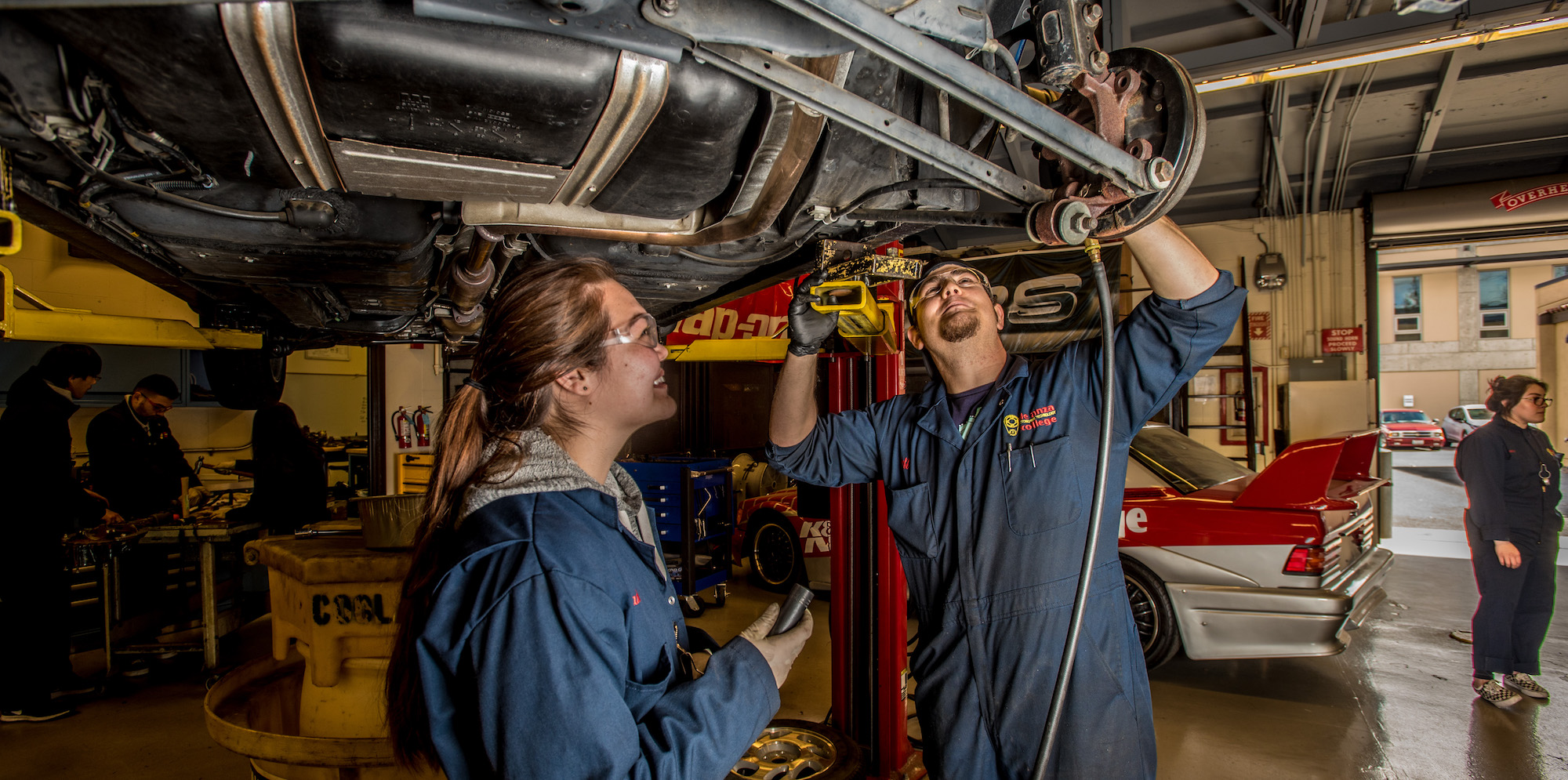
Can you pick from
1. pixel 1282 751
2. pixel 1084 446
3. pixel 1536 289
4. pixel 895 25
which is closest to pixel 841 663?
pixel 1084 446

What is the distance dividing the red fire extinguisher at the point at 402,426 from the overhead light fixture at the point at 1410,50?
5.86 metres

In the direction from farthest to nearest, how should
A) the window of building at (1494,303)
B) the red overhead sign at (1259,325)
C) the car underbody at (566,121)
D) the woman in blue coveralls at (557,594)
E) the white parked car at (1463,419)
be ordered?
the window of building at (1494,303), the white parked car at (1463,419), the red overhead sign at (1259,325), the car underbody at (566,121), the woman in blue coveralls at (557,594)

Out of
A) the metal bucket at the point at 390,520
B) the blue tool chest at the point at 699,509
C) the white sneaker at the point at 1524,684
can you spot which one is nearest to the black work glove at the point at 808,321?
the metal bucket at the point at 390,520

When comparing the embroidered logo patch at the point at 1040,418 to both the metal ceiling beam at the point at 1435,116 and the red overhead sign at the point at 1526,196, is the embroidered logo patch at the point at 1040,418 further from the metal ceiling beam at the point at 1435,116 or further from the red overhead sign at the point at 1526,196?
the red overhead sign at the point at 1526,196

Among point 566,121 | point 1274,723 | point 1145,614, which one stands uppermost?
point 566,121

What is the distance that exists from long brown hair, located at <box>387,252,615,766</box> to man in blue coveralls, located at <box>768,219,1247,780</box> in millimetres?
801

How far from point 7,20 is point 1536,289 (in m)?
22.7

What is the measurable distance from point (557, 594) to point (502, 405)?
404mm

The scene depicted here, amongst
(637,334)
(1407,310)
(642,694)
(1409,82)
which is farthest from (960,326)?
(1407,310)

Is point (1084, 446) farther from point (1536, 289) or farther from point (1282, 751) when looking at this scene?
point (1536, 289)

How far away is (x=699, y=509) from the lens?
5.45 metres

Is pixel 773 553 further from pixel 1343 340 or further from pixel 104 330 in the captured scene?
pixel 1343 340

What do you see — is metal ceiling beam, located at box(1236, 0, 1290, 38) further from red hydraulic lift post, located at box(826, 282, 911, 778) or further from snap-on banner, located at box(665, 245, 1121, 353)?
red hydraulic lift post, located at box(826, 282, 911, 778)

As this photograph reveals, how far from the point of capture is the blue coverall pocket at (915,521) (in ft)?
5.64
